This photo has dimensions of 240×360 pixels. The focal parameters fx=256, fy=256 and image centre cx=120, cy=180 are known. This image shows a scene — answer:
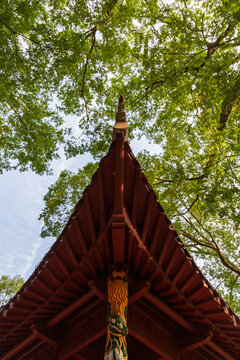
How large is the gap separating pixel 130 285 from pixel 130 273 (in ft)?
0.51

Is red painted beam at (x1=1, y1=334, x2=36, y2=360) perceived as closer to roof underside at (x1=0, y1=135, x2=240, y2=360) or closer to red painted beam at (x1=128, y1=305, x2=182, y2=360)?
roof underside at (x1=0, y1=135, x2=240, y2=360)

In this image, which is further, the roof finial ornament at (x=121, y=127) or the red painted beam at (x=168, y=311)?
the red painted beam at (x=168, y=311)

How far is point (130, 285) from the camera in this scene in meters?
3.53

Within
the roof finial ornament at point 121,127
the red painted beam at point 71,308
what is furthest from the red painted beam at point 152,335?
the roof finial ornament at point 121,127

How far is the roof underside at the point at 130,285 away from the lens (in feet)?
10.1

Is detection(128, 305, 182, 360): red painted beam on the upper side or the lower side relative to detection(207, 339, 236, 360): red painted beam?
upper

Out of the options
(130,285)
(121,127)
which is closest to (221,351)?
(130,285)

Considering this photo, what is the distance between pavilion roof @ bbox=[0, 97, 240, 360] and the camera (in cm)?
305

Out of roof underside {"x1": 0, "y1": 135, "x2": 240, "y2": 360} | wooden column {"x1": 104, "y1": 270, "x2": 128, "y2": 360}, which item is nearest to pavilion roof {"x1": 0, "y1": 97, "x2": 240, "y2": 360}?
Result: roof underside {"x1": 0, "y1": 135, "x2": 240, "y2": 360}

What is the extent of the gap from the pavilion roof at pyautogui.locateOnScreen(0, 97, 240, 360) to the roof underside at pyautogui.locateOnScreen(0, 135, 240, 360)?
12 millimetres

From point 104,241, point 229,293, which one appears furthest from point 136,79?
point 229,293

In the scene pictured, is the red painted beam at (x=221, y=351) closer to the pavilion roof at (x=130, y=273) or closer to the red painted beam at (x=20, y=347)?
the pavilion roof at (x=130, y=273)

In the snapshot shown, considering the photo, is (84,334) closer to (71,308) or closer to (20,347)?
(71,308)

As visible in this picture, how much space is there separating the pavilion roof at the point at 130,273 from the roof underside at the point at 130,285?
0.04 ft
